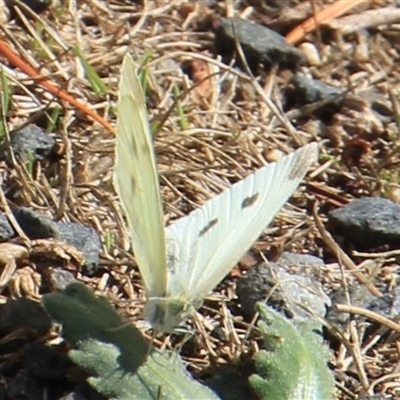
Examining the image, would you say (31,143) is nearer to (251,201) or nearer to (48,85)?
(48,85)

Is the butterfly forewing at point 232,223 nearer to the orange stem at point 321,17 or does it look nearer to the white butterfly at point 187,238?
the white butterfly at point 187,238

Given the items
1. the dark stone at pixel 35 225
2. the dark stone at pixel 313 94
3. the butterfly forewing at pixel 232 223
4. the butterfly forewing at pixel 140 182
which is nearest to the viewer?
the butterfly forewing at pixel 140 182

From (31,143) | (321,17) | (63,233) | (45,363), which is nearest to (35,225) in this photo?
(63,233)

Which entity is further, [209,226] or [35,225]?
[35,225]

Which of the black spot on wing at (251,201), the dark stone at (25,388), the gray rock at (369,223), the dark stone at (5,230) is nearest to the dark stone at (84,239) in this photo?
the dark stone at (5,230)

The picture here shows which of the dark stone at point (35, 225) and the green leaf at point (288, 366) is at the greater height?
the dark stone at point (35, 225)

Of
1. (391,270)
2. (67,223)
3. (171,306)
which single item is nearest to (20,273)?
(67,223)

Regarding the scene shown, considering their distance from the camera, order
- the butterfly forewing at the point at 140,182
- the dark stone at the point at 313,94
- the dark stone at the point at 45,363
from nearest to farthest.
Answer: the butterfly forewing at the point at 140,182 < the dark stone at the point at 45,363 < the dark stone at the point at 313,94
